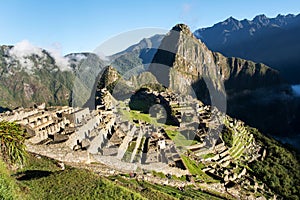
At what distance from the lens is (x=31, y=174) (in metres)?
15.8

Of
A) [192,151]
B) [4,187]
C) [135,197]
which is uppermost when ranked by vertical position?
[4,187]

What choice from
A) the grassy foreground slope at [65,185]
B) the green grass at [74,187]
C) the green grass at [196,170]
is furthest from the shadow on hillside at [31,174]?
the green grass at [196,170]

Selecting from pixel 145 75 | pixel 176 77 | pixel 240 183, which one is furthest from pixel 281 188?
pixel 176 77

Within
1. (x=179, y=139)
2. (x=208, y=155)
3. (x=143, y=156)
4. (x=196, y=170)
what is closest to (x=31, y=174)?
(x=143, y=156)

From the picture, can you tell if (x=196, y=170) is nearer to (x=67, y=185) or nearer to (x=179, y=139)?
(x=179, y=139)

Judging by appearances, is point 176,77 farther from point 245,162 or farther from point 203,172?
point 203,172

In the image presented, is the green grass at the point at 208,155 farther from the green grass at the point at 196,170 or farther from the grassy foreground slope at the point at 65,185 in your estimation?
the grassy foreground slope at the point at 65,185

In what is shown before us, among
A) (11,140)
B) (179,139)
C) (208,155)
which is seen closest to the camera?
(11,140)

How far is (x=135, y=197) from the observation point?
15.1 m

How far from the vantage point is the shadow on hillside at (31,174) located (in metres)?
15.2

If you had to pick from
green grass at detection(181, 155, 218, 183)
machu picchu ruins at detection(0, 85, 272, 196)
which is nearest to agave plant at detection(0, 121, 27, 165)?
machu picchu ruins at detection(0, 85, 272, 196)

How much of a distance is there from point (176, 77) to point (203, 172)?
6383 inches

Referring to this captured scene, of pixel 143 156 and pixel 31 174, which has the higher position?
pixel 31 174

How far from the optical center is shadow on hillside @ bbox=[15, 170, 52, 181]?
15242 mm
